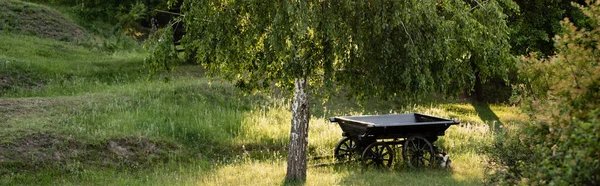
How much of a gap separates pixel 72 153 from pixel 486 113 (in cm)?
1681

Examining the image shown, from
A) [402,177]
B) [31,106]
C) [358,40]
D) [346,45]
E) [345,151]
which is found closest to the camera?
[358,40]

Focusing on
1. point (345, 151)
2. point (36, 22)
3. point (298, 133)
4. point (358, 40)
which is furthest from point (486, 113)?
point (36, 22)

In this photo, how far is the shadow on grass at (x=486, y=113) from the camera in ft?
81.2

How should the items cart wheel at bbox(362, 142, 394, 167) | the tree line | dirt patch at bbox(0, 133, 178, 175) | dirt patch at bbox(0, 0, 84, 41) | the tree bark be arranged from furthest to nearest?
1. dirt patch at bbox(0, 0, 84, 41)
2. cart wheel at bbox(362, 142, 394, 167)
3. dirt patch at bbox(0, 133, 178, 175)
4. the tree bark
5. the tree line

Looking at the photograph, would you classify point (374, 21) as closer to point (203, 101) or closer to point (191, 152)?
point (191, 152)

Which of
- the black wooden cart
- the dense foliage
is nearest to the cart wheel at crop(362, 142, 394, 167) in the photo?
the black wooden cart

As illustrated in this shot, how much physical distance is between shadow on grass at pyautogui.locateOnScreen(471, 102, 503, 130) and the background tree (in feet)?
41.2

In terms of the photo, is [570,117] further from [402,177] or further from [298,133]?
[402,177]

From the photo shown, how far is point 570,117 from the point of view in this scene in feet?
20.8

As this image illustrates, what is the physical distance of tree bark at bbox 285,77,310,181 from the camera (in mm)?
12609

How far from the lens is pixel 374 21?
35.9 feet

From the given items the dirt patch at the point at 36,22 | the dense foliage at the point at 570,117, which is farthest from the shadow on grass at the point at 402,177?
the dirt patch at the point at 36,22

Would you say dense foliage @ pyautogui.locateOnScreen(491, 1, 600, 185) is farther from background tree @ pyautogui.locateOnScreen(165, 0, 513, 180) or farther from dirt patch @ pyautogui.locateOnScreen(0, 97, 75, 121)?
dirt patch @ pyautogui.locateOnScreen(0, 97, 75, 121)

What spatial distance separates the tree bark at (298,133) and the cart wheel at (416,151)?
9.16ft
